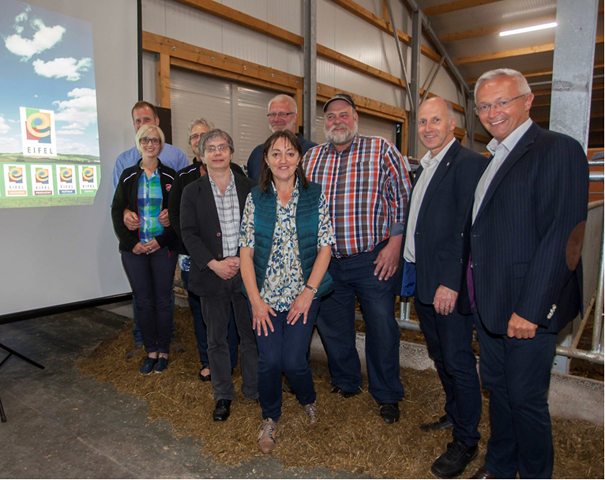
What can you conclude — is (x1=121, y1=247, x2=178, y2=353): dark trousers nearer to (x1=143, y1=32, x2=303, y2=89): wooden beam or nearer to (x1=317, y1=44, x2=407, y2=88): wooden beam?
(x1=143, y1=32, x2=303, y2=89): wooden beam

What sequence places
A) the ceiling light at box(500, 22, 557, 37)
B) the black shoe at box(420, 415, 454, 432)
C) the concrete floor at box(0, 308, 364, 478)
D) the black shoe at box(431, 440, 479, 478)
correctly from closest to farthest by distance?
the black shoe at box(431, 440, 479, 478), the concrete floor at box(0, 308, 364, 478), the black shoe at box(420, 415, 454, 432), the ceiling light at box(500, 22, 557, 37)

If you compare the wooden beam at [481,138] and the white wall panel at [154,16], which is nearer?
the white wall panel at [154,16]

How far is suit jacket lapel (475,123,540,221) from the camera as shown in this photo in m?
1.59

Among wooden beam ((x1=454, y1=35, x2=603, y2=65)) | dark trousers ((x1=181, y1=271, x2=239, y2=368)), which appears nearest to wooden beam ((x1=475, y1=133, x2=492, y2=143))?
wooden beam ((x1=454, y1=35, x2=603, y2=65))

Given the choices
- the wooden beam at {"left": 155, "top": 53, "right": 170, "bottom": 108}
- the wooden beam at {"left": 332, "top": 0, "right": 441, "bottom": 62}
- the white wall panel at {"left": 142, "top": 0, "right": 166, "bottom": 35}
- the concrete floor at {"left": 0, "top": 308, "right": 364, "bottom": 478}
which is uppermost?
the wooden beam at {"left": 332, "top": 0, "right": 441, "bottom": 62}

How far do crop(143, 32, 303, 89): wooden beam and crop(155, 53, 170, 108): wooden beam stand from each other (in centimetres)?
11

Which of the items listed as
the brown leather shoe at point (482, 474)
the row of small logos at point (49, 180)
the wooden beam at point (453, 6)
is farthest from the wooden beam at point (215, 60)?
the wooden beam at point (453, 6)

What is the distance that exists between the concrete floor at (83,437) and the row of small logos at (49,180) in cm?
137

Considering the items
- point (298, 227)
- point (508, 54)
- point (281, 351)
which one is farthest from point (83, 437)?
point (508, 54)

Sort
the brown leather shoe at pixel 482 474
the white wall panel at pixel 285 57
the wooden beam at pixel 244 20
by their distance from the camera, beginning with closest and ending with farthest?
the brown leather shoe at pixel 482 474 → the wooden beam at pixel 244 20 → the white wall panel at pixel 285 57

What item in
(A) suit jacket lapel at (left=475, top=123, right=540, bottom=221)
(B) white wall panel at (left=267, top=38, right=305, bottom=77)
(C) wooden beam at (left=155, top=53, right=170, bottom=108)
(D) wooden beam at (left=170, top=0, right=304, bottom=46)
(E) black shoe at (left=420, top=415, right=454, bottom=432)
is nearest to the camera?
(A) suit jacket lapel at (left=475, top=123, right=540, bottom=221)

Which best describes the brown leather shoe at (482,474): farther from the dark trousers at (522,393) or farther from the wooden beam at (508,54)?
the wooden beam at (508,54)

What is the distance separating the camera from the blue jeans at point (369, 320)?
2.45 metres

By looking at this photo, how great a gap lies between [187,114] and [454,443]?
17.8ft
